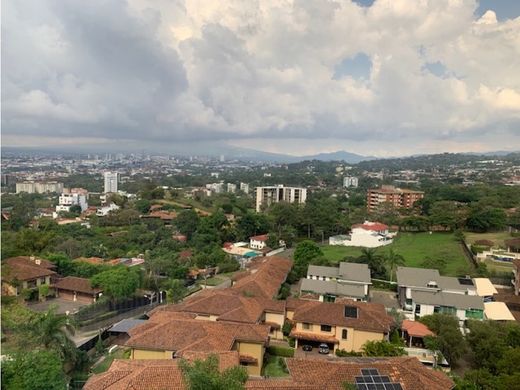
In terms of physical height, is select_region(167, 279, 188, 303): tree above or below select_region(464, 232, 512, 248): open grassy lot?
below

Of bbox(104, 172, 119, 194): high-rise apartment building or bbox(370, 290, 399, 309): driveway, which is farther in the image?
bbox(104, 172, 119, 194): high-rise apartment building

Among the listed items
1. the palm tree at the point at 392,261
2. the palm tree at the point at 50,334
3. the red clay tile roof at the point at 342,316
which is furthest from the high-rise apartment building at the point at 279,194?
the palm tree at the point at 50,334

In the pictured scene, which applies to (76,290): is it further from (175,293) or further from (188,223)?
(188,223)

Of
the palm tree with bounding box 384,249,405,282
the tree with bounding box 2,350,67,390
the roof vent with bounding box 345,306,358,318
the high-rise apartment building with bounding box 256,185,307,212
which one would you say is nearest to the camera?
the tree with bounding box 2,350,67,390

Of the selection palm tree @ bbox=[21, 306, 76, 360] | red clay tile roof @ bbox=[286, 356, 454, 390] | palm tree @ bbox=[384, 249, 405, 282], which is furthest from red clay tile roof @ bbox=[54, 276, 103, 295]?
palm tree @ bbox=[384, 249, 405, 282]

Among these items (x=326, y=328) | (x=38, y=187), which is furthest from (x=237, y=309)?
(x=38, y=187)

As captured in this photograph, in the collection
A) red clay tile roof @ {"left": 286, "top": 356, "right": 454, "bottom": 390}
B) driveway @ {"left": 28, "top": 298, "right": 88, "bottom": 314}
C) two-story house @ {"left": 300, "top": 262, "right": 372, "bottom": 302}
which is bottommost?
driveway @ {"left": 28, "top": 298, "right": 88, "bottom": 314}

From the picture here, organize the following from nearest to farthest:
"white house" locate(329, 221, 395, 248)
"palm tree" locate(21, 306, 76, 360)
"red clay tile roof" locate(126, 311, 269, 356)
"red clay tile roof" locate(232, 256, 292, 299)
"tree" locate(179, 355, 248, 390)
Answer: "tree" locate(179, 355, 248, 390) → "red clay tile roof" locate(126, 311, 269, 356) → "palm tree" locate(21, 306, 76, 360) → "red clay tile roof" locate(232, 256, 292, 299) → "white house" locate(329, 221, 395, 248)

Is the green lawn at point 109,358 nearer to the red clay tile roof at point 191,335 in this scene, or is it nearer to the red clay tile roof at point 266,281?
the red clay tile roof at point 191,335

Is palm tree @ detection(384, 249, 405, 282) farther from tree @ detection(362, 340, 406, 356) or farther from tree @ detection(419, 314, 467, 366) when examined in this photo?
tree @ detection(362, 340, 406, 356)
